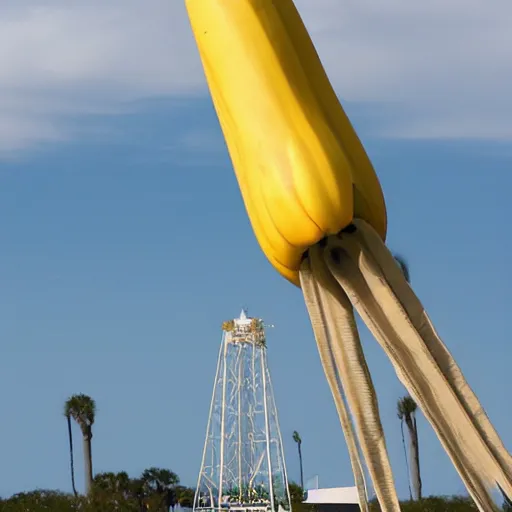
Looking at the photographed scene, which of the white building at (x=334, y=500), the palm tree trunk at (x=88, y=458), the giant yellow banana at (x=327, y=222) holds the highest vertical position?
the palm tree trunk at (x=88, y=458)

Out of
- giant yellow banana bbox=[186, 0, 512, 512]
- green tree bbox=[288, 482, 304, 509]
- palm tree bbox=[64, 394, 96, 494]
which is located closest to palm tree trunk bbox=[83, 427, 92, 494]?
palm tree bbox=[64, 394, 96, 494]

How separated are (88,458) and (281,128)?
5952 cm

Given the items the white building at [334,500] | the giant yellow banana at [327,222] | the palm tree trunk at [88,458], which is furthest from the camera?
the white building at [334,500]

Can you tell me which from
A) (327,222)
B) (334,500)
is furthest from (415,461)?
(327,222)

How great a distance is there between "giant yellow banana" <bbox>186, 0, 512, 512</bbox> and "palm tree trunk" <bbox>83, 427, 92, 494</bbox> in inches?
2041

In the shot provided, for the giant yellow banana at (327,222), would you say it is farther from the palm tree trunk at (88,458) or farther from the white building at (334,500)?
the white building at (334,500)

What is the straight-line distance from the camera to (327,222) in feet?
25.8

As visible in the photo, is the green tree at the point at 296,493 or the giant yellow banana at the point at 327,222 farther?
the green tree at the point at 296,493

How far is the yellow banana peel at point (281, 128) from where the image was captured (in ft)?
25.5

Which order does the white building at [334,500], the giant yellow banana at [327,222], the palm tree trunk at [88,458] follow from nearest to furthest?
the giant yellow banana at [327,222]
the palm tree trunk at [88,458]
the white building at [334,500]

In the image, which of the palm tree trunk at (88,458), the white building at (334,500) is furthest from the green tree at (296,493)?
the palm tree trunk at (88,458)

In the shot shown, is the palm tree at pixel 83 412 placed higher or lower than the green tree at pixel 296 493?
higher

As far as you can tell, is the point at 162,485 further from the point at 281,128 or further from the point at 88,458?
the point at 281,128

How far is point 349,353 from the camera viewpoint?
26.9ft
